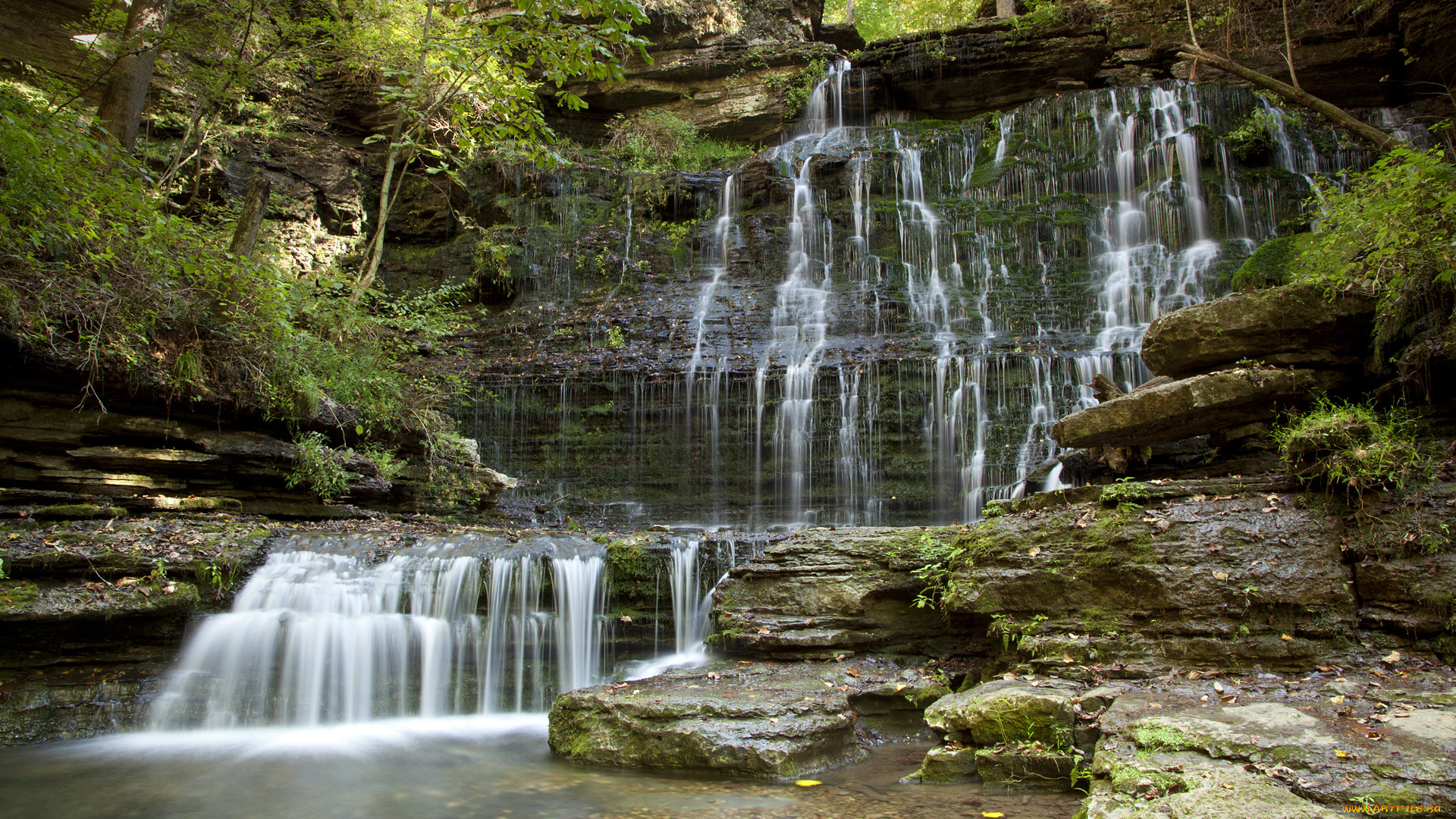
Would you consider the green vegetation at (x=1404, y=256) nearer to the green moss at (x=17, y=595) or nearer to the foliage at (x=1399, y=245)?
the foliage at (x=1399, y=245)

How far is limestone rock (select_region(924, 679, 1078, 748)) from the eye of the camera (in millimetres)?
4664

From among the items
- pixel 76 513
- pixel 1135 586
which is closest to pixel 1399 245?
pixel 1135 586

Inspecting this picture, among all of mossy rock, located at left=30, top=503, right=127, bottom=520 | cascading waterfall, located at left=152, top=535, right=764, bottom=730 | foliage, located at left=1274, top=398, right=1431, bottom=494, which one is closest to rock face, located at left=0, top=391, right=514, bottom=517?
mossy rock, located at left=30, top=503, right=127, bottom=520

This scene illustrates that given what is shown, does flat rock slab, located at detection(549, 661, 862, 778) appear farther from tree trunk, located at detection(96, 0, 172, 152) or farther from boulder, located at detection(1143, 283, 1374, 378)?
tree trunk, located at detection(96, 0, 172, 152)

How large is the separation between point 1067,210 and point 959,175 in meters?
2.60

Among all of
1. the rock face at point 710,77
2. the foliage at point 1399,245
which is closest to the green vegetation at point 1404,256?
the foliage at point 1399,245

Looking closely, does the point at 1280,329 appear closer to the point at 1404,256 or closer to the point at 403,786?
the point at 1404,256

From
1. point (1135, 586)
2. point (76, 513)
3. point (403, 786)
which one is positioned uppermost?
point (76, 513)

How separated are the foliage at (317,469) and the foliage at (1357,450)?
1016 cm

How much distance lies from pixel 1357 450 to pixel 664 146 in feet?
55.8

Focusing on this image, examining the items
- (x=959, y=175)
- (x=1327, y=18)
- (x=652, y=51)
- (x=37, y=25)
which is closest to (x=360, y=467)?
(x=37, y=25)

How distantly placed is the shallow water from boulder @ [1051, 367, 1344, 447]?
3605 mm

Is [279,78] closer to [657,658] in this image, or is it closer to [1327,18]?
[657,658]

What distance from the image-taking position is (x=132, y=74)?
898 cm
